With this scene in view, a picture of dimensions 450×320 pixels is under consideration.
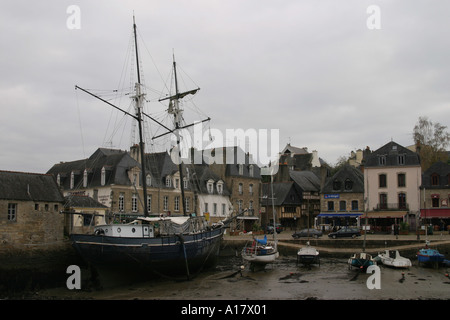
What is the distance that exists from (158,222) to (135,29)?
13.4 meters

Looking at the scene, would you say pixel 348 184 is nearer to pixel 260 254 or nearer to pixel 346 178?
pixel 346 178

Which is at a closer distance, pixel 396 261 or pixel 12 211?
pixel 12 211

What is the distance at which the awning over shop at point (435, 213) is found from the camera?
4672cm

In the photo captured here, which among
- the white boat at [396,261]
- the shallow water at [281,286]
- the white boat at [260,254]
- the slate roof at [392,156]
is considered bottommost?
the shallow water at [281,286]

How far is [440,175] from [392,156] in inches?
209

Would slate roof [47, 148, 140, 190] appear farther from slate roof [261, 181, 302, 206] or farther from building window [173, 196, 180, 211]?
slate roof [261, 181, 302, 206]

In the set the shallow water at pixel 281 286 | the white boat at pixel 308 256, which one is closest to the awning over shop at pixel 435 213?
the shallow water at pixel 281 286

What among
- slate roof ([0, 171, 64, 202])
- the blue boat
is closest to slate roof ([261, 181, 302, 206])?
the blue boat

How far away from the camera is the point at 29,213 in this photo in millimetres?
30500

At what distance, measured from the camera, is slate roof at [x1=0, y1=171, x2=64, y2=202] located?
30.1 meters

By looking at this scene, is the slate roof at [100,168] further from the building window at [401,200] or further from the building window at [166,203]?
the building window at [401,200]

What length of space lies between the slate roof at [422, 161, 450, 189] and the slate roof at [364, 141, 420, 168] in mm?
1578

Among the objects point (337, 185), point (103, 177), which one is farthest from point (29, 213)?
point (337, 185)
